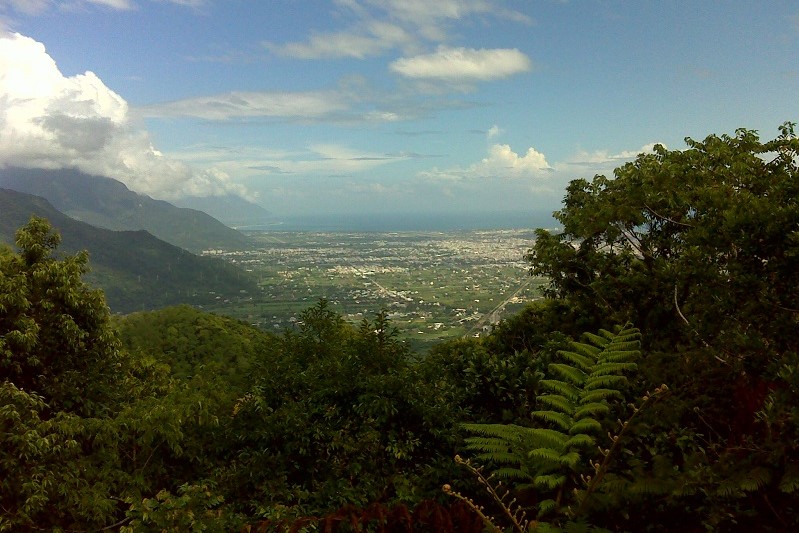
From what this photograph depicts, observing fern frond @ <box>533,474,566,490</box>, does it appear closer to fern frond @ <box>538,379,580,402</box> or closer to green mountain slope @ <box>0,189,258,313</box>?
fern frond @ <box>538,379,580,402</box>

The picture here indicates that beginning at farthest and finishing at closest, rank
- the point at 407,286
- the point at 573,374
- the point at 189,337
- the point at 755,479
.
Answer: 1. the point at 407,286
2. the point at 189,337
3. the point at 573,374
4. the point at 755,479

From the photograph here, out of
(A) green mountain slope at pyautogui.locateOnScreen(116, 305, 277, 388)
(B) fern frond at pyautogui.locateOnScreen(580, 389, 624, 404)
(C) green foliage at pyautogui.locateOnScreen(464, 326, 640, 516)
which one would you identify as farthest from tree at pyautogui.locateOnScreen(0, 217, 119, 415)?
(A) green mountain slope at pyautogui.locateOnScreen(116, 305, 277, 388)

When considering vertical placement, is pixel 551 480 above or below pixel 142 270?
above

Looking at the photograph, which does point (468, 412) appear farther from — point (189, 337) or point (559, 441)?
point (189, 337)

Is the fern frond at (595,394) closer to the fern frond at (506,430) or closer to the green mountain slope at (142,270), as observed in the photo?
the fern frond at (506,430)

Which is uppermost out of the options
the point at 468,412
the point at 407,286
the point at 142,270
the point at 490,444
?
the point at 490,444

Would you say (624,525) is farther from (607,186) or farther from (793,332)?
(607,186)

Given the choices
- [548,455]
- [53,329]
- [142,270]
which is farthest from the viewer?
[142,270]

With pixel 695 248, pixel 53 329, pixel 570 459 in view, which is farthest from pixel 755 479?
pixel 53 329
